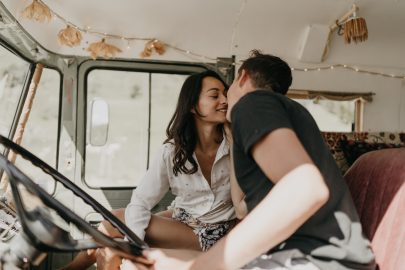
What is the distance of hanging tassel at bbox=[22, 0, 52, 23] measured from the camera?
2.79 meters

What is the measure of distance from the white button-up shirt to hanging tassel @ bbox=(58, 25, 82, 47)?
5.64ft

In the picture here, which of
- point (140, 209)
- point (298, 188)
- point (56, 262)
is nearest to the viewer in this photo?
point (298, 188)

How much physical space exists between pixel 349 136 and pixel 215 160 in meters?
1.35

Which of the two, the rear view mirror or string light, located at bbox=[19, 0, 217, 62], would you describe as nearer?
string light, located at bbox=[19, 0, 217, 62]

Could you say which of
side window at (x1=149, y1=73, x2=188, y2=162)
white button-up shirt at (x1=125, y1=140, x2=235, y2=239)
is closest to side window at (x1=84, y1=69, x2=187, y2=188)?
side window at (x1=149, y1=73, x2=188, y2=162)

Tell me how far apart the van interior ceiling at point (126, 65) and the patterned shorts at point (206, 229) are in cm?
112

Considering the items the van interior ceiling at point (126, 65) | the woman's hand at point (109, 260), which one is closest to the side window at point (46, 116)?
the van interior ceiling at point (126, 65)

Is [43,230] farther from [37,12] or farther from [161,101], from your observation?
[161,101]

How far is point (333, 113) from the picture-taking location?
4.80 meters

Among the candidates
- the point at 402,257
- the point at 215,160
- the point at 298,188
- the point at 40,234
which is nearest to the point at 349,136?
the point at 215,160

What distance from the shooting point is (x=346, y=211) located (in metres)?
1.03

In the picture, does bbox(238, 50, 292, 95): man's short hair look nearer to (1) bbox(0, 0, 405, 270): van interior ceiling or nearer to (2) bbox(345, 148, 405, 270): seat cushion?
(2) bbox(345, 148, 405, 270): seat cushion

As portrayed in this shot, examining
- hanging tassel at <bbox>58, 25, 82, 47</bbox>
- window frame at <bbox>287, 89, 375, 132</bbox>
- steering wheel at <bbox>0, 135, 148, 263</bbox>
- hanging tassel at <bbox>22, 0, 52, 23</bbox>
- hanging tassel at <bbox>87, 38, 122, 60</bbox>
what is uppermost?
hanging tassel at <bbox>22, 0, 52, 23</bbox>

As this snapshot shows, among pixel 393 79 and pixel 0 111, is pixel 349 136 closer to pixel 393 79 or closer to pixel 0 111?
pixel 393 79
